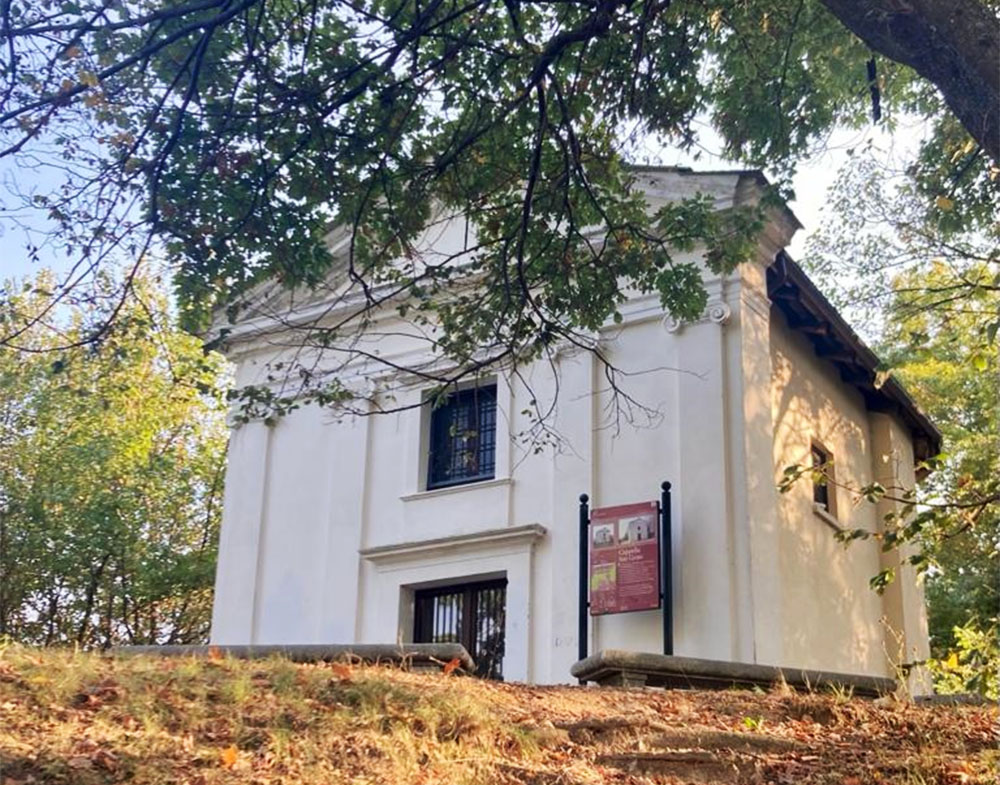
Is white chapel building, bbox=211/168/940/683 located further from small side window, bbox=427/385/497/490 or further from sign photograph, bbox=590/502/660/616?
sign photograph, bbox=590/502/660/616

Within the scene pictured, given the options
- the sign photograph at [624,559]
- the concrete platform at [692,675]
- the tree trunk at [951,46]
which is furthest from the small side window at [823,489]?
the tree trunk at [951,46]

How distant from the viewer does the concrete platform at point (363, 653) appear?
9617mm

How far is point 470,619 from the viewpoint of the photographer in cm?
1727

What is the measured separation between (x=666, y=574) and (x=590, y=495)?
1.71 meters

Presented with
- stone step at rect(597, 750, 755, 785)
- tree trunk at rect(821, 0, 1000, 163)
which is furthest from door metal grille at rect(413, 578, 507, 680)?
tree trunk at rect(821, 0, 1000, 163)

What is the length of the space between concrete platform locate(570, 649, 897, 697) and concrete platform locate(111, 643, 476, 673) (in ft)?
3.59

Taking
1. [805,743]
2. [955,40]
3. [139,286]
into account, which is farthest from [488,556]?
[955,40]

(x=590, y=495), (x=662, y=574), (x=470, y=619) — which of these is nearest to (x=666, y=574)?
(x=662, y=574)

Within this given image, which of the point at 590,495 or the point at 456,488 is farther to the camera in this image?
the point at 456,488

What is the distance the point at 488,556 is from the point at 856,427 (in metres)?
7.32

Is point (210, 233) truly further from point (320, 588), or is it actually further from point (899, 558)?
point (899, 558)

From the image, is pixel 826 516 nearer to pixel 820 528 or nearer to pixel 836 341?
pixel 820 528

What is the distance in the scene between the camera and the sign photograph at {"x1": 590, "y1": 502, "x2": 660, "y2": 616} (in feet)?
49.9

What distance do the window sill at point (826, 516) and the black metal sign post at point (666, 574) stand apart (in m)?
3.32
